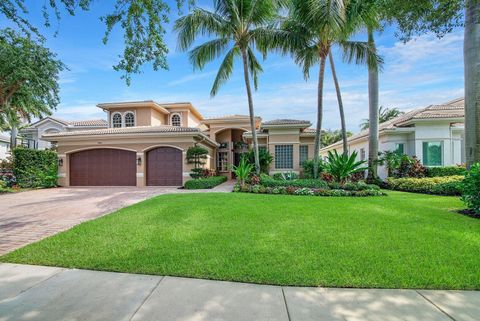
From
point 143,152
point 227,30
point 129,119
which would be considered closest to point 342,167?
point 227,30

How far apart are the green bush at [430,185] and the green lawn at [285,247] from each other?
19.7 feet

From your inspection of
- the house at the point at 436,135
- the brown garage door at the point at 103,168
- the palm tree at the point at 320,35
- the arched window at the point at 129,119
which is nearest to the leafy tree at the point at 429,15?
the palm tree at the point at 320,35

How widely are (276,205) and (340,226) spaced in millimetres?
3085

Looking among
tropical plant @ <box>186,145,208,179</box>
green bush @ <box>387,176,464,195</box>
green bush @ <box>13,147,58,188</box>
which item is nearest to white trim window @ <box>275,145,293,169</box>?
tropical plant @ <box>186,145,208,179</box>

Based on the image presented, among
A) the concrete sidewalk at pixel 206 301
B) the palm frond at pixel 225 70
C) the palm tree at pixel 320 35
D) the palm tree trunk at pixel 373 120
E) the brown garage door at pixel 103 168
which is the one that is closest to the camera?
the concrete sidewalk at pixel 206 301

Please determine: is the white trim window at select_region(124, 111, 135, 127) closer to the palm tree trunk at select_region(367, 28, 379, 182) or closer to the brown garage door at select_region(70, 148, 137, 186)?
the brown garage door at select_region(70, 148, 137, 186)

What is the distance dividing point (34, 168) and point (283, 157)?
56.5ft

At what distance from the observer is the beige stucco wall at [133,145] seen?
1703 cm

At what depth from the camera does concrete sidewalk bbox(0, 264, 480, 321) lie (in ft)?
9.04

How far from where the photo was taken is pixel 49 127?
28203 millimetres

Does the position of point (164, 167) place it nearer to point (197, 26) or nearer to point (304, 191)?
point (197, 26)

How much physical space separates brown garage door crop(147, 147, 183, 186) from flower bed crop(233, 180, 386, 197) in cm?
559

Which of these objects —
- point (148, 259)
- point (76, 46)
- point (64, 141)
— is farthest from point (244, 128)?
point (148, 259)

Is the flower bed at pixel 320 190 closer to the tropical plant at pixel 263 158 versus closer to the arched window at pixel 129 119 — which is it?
A: the tropical plant at pixel 263 158
